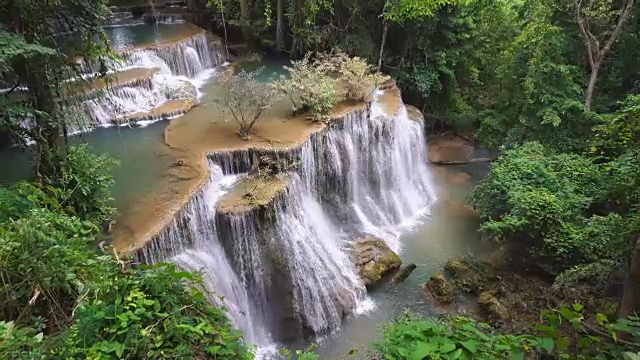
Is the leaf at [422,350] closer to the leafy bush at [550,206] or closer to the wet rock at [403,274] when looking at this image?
the leafy bush at [550,206]

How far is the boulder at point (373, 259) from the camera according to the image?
892 centimetres

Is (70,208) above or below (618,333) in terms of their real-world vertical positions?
below

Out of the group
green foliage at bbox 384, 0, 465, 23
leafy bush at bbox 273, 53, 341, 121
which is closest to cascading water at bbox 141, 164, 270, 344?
leafy bush at bbox 273, 53, 341, 121

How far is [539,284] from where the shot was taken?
846cm

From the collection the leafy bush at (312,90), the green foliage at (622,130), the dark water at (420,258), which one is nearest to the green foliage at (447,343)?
the dark water at (420,258)

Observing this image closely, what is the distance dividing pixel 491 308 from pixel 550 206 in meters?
2.13

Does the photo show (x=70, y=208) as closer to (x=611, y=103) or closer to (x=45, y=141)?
(x=45, y=141)

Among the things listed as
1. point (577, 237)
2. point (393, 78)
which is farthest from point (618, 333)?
point (393, 78)

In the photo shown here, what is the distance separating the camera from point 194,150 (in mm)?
8680

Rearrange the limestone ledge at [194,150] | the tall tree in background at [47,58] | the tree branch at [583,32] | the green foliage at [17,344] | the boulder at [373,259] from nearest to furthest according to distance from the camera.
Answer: the green foliage at [17,344]
the tall tree in background at [47,58]
the limestone ledge at [194,150]
the boulder at [373,259]
the tree branch at [583,32]

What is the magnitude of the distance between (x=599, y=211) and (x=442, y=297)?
138 inches

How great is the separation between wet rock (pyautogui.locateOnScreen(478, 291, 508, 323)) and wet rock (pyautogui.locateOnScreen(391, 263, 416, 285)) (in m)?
1.42

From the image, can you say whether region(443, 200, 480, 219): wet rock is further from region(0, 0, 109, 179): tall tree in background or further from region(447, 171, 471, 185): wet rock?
region(0, 0, 109, 179): tall tree in background

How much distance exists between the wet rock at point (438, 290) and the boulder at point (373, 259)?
0.81 meters
